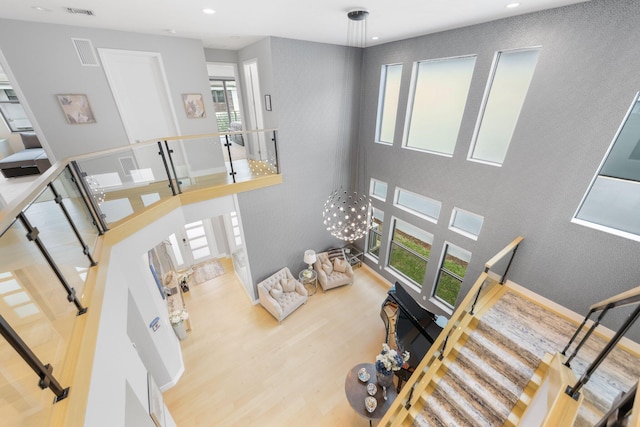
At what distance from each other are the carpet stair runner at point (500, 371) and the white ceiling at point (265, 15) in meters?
4.61

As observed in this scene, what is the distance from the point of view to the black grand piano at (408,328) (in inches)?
198

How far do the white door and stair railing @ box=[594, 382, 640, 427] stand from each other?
5.69 metres

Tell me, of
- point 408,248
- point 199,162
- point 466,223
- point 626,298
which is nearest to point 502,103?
point 466,223

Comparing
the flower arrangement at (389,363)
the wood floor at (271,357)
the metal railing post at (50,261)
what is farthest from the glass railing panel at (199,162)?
the flower arrangement at (389,363)

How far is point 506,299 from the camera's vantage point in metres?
4.38

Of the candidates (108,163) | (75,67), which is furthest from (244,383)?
(75,67)

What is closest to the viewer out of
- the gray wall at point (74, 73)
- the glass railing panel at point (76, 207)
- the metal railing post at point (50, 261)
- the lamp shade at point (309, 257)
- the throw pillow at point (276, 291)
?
the metal railing post at point (50, 261)

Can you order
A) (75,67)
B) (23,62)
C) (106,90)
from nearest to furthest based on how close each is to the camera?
(23,62) → (75,67) → (106,90)

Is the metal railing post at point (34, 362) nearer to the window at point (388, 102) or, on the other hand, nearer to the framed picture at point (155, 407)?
the framed picture at point (155, 407)

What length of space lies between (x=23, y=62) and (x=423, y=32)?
696 centimetres

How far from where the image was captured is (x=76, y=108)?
176 inches

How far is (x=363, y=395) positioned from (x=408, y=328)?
1750 millimetres

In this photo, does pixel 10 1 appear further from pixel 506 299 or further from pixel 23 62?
pixel 506 299

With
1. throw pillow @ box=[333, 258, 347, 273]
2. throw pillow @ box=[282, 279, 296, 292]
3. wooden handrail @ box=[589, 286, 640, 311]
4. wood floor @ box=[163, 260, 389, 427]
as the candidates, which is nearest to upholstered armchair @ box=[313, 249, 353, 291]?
throw pillow @ box=[333, 258, 347, 273]
